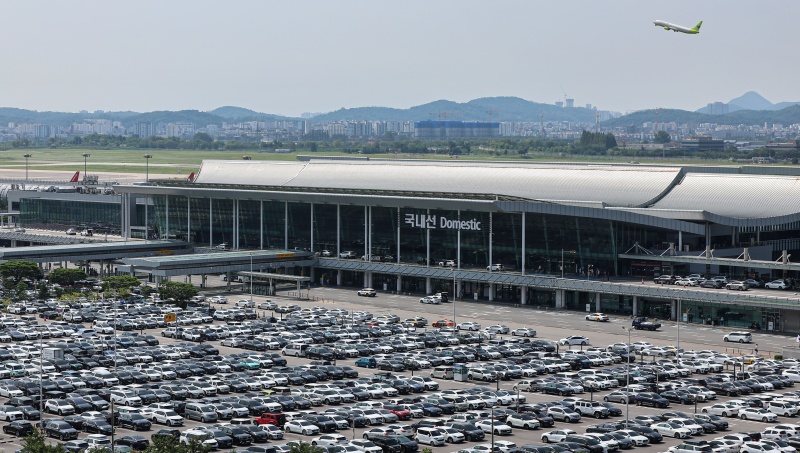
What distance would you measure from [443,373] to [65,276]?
46645 mm

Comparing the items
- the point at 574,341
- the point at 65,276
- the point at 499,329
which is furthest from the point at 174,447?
the point at 65,276

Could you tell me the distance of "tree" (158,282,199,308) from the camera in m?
93.6

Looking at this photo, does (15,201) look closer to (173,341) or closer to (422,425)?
(173,341)

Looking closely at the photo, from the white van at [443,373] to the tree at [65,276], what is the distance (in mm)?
45598

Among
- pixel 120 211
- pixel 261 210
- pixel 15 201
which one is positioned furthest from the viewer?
pixel 15 201

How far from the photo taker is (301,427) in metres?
54.3

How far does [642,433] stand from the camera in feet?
174

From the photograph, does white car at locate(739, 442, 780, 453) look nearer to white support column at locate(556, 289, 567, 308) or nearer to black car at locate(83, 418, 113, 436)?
black car at locate(83, 418, 113, 436)

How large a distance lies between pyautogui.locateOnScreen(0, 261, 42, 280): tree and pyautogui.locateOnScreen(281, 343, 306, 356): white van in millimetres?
38034

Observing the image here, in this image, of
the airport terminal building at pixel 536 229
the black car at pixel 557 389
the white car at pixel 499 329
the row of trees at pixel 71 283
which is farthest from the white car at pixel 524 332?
the row of trees at pixel 71 283

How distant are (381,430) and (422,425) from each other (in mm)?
2288

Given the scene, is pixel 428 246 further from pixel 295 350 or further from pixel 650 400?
pixel 650 400

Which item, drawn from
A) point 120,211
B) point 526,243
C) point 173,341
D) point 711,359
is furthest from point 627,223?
point 120,211

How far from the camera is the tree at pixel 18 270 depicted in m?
104
